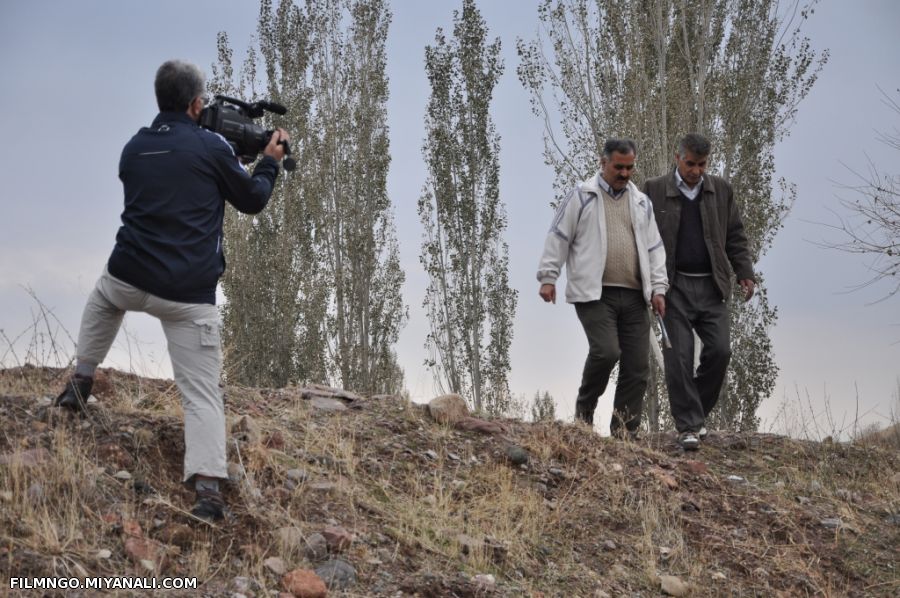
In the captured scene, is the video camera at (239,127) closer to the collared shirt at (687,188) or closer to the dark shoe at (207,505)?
the dark shoe at (207,505)

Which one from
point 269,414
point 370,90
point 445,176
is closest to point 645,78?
point 445,176

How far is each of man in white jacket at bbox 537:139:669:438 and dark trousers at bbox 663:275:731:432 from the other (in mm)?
266

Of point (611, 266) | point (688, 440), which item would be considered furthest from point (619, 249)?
point (688, 440)

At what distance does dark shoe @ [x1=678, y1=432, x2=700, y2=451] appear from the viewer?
315 inches

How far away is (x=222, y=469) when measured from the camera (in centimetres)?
496

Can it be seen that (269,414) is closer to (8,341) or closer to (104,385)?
(104,385)

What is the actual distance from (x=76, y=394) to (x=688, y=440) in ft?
14.9

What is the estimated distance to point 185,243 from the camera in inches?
189

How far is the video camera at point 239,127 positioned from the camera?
514 cm

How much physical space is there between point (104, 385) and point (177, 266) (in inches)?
81.9

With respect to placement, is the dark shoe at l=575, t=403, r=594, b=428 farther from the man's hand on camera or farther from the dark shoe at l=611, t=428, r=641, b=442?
the man's hand on camera

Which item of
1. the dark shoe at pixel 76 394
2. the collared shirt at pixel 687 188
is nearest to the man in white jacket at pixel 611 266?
the collared shirt at pixel 687 188

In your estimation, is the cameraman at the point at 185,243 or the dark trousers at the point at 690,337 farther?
the dark trousers at the point at 690,337

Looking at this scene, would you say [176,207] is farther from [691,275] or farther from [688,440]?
[688,440]
